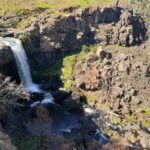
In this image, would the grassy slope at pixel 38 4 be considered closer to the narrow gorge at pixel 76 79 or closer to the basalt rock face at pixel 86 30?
the narrow gorge at pixel 76 79

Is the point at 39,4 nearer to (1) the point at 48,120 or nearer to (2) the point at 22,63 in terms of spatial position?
(2) the point at 22,63

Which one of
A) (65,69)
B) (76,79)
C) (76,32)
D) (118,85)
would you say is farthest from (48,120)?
(76,32)

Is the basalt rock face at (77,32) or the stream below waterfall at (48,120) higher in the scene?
the basalt rock face at (77,32)

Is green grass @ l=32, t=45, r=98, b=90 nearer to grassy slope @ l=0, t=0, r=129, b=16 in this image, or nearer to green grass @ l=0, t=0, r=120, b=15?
green grass @ l=0, t=0, r=120, b=15

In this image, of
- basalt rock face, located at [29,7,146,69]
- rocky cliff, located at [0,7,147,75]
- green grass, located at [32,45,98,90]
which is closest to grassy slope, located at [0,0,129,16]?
rocky cliff, located at [0,7,147,75]

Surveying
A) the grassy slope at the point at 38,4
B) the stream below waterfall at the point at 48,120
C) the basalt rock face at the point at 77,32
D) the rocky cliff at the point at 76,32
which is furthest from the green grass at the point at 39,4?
the stream below waterfall at the point at 48,120

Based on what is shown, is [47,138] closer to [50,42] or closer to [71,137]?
[71,137]
